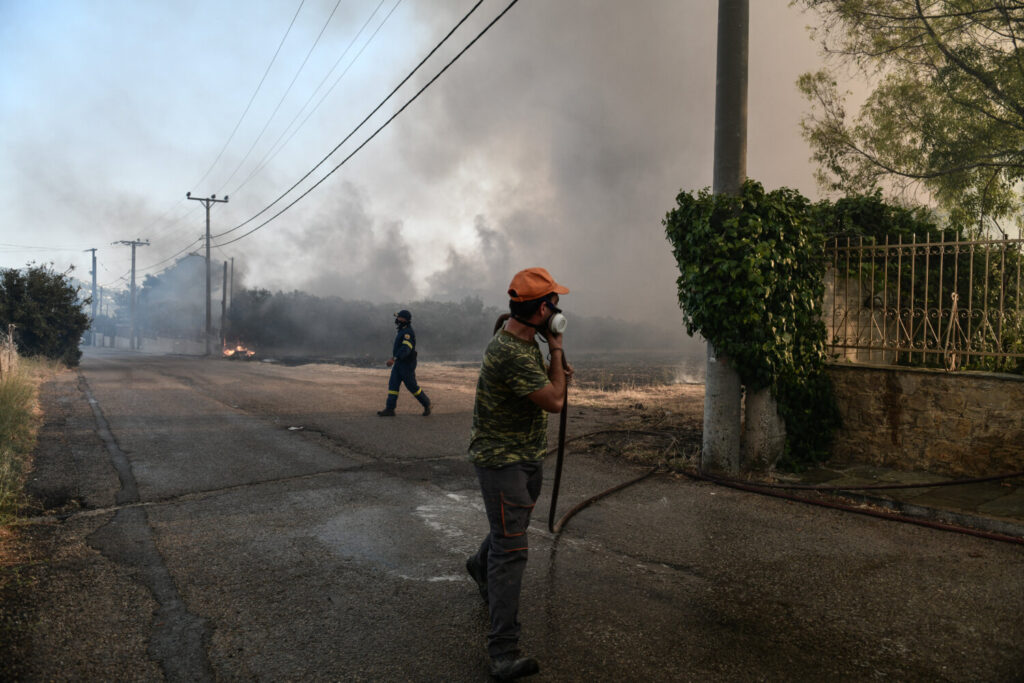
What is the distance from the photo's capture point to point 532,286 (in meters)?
3.08

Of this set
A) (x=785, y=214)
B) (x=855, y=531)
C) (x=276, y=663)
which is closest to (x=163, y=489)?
(x=276, y=663)

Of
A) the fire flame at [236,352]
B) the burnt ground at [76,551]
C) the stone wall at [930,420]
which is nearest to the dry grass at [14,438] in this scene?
the burnt ground at [76,551]

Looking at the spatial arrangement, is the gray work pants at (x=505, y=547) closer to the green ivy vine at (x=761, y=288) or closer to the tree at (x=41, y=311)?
the green ivy vine at (x=761, y=288)

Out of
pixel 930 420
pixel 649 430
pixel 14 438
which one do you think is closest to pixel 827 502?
pixel 930 420

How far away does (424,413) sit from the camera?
11.2 meters

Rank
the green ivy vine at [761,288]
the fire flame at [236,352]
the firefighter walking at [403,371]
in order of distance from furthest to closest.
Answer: the fire flame at [236,352] < the firefighter walking at [403,371] < the green ivy vine at [761,288]

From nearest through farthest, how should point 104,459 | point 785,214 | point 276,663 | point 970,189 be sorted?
1. point 276,663
2. point 785,214
3. point 104,459
4. point 970,189

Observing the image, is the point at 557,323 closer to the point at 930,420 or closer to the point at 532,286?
the point at 532,286

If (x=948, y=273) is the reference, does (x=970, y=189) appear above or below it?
above

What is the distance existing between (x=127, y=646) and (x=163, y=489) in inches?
131

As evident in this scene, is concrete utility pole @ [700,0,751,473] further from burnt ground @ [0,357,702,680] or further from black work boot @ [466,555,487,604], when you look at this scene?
black work boot @ [466,555,487,604]

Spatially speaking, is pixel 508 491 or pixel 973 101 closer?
pixel 508 491

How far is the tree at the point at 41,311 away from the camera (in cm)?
2089

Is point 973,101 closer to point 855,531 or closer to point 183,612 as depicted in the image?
point 855,531
